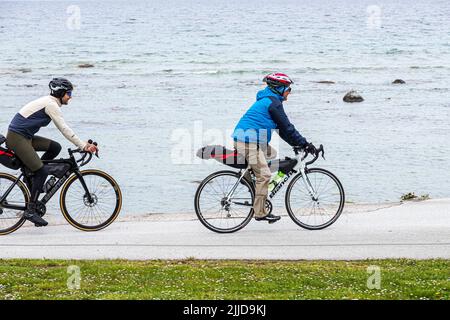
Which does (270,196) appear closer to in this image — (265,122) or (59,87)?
(265,122)

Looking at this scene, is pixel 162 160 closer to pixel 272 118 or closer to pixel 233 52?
pixel 272 118

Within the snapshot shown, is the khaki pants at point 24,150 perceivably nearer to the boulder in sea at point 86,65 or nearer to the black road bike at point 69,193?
the black road bike at point 69,193

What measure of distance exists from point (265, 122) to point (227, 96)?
24.4m

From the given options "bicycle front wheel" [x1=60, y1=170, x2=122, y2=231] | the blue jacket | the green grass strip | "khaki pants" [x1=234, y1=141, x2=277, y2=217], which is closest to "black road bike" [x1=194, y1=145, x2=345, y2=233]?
"khaki pants" [x1=234, y1=141, x2=277, y2=217]

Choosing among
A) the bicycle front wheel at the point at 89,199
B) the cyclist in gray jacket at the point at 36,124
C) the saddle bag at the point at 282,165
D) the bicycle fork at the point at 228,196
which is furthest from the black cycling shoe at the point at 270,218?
the cyclist in gray jacket at the point at 36,124

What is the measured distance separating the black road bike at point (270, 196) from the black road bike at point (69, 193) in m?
1.18

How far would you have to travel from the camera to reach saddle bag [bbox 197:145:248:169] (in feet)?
33.6

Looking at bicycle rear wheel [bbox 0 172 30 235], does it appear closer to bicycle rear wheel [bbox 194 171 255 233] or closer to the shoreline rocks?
bicycle rear wheel [bbox 194 171 255 233]

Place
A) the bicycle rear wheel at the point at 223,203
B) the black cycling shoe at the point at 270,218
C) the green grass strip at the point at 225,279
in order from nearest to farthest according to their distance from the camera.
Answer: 1. the green grass strip at the point at 225,279
2. the bicycle rear wheel at the point at 223,203
3. the black cycling shoe at the point at 270,218

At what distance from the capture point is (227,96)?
34.5 meters

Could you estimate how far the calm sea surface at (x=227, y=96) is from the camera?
17.9m

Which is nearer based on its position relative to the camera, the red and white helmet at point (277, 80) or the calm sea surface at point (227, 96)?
the red and white helmet at point (277, 80)

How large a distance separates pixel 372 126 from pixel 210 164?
8.17m

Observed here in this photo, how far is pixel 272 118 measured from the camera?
33.5 ft
